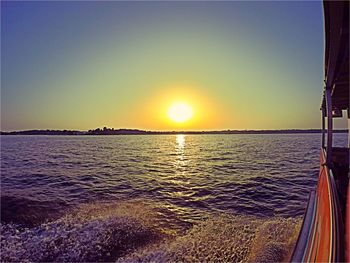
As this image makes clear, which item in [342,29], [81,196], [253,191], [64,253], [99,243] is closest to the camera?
[342,29]

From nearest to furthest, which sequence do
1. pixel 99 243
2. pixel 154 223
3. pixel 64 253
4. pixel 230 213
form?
pixel 64 253, pixel 99 243, pixel 154 223, pixel 230 213

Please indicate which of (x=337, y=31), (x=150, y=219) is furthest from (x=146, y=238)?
(x=337, y=31)

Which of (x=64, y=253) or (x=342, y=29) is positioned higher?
(x=342, y=29)

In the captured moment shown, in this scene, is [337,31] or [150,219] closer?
[337,31]

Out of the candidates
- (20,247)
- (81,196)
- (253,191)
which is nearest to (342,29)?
(20,247)

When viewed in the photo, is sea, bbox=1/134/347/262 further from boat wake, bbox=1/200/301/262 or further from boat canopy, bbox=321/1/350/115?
boat canopy, bbox=321/1/350/115

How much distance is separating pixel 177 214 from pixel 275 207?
12.7 feet

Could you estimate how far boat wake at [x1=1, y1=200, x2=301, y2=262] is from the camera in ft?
18.6

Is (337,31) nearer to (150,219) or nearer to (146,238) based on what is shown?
(146,238)

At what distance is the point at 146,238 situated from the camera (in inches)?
263

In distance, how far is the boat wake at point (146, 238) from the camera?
18.6ft

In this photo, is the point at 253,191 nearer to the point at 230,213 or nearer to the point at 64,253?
the point at 230,213

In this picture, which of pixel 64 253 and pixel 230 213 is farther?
pixel 230 213

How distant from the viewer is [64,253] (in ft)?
18.8
